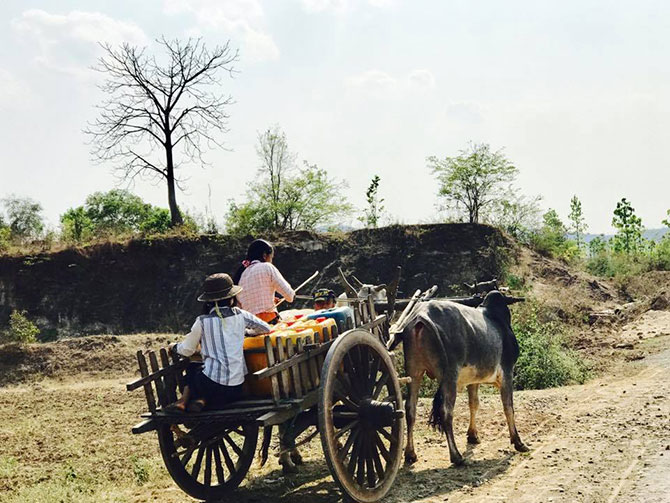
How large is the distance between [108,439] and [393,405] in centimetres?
569

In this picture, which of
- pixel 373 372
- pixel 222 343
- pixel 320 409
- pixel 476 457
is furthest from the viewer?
pixel 476 457

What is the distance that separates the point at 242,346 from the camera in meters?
5.60

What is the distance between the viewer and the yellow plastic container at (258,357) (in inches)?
224

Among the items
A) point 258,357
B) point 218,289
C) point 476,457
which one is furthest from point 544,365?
point 218,289

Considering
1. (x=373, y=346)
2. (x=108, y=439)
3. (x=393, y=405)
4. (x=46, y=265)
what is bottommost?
(x=108, y=439)

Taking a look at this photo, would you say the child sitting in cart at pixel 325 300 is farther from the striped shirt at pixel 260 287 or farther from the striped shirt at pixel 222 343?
the striped shirt at pixel 222 343

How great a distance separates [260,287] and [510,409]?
335cm

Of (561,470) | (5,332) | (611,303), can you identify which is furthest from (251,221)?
(561,470)

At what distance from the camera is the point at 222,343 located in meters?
5.52

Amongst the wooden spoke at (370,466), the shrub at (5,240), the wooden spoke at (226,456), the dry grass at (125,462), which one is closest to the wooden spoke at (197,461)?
the wooden spoke at (226,456)

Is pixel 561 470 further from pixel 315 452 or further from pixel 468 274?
pixel 468 274

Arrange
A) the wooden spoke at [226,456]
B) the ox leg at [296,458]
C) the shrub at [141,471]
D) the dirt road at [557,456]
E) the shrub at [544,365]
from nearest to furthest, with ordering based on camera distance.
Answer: the dirt road at [557,456] < the wooden spoke at [226,456] < the shrub at [141,471] < the ox leg at [296,458] < the shrub at [544,365]

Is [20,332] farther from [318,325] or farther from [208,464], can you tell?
[318,325]

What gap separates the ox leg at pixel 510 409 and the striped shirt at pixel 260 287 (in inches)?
119
